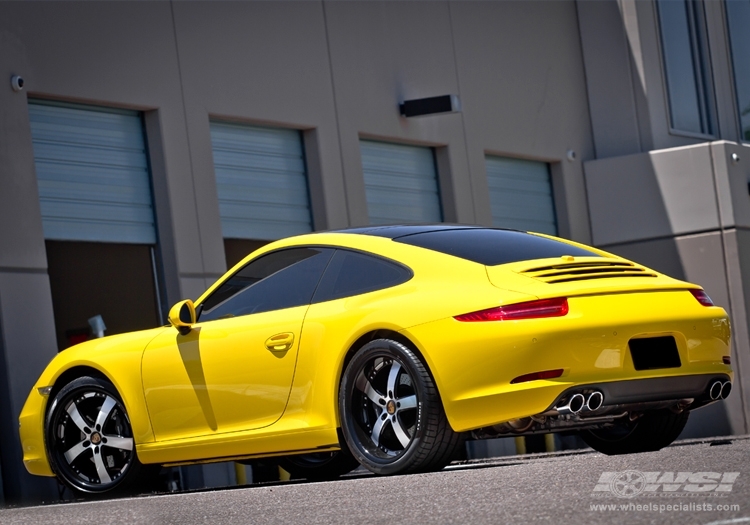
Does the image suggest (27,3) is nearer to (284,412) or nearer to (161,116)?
(161,116)

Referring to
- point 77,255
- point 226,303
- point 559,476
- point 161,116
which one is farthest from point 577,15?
point 559,476

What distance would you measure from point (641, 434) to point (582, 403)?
1.30 m

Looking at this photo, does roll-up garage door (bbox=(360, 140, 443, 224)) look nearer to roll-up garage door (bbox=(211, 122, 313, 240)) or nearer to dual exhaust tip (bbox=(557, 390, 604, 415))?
roll-up garage door (bbox=(211, 122, 313, 240))

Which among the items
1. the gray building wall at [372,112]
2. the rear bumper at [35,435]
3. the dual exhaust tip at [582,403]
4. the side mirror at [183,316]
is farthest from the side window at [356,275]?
the gray building wall at [372,112]

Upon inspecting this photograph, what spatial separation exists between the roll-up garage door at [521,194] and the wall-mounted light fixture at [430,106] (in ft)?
7.24

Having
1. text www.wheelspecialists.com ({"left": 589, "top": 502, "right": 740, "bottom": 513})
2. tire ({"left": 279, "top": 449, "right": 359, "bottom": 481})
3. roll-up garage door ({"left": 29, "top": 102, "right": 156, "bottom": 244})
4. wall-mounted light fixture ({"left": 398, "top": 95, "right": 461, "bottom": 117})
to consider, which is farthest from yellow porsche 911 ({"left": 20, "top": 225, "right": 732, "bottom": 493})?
wall-mounted light fixture ({"left": 398, "top": 95, "right": 461, "bottom": 117})

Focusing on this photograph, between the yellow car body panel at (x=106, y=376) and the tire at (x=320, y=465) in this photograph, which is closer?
the yellow car body panel at (x=106, y=376)

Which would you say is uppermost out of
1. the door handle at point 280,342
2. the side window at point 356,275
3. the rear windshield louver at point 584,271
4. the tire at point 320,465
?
the side window at point 356,275

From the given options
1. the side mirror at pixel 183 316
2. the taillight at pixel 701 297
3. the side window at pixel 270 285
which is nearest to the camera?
the taillight at pixel 701 297

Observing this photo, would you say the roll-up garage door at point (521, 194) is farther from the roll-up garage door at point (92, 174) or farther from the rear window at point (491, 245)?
the rear window at point (491, 245)

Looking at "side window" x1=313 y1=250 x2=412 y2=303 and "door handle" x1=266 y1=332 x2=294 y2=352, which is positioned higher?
"side window" x1=313 y1=250 x2=412 y2=303

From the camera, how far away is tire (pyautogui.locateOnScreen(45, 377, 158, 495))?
7754 millimetres

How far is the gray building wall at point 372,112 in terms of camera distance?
447 inches

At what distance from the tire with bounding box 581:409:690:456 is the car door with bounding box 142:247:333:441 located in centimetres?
180
